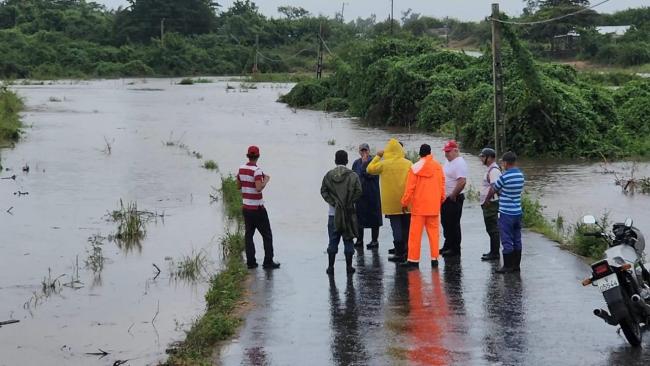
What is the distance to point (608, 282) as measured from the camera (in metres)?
8.15

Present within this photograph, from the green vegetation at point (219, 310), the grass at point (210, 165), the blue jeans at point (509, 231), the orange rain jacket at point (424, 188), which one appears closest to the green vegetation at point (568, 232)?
the blue jeans at point (509, 231)

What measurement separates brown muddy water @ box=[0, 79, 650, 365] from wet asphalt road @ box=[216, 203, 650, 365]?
3.86ft

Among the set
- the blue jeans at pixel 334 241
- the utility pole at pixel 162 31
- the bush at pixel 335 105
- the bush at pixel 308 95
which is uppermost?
the utility pole at pixel 162 31

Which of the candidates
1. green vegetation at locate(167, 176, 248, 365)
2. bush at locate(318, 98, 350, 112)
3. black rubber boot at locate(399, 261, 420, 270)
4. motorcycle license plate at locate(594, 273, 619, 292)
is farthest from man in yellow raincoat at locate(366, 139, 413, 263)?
bush at locate(318, 98, 350, 112)

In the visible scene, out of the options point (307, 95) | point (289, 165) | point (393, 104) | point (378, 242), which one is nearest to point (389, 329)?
point (378, 242)

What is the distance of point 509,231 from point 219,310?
3.73 meters

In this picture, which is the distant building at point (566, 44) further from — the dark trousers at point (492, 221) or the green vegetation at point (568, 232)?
the dark trousers at point (492, 221)

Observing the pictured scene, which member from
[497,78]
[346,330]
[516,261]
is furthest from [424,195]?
[497,78]

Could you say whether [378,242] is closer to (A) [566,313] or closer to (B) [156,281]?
(B) [156,281]

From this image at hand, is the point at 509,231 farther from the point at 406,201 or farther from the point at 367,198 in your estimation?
the point at 367,198

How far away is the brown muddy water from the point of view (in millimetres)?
10602

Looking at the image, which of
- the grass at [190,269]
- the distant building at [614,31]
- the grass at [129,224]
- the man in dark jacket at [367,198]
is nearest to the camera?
the man in dark jacket at [367,198]

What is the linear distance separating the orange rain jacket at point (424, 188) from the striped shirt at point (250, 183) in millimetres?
1908

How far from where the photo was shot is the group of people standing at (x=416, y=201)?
448 inches
